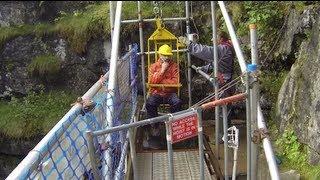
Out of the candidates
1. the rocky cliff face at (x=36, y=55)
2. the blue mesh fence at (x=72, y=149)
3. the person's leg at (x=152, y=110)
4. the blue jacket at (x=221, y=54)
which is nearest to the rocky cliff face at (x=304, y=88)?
the blue jacket at (x=221, y=54)

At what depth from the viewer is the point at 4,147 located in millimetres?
7867

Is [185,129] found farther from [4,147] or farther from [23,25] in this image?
[23,25]

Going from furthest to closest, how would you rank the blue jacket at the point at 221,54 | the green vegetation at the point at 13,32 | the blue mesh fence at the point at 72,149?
the green vegetation at the point at 13,32 < the blue jacket at the point at 221,54 < the blue mesh fence at the point at 72,149

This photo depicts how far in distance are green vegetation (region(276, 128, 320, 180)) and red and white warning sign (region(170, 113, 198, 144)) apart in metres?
1.82

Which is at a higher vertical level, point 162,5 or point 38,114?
point 162,5

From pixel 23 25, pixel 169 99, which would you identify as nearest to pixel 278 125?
pixel 169 99

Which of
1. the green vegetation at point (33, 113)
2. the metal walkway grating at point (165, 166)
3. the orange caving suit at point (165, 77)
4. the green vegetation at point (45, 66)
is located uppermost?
the green vegetation at point (45, 66)

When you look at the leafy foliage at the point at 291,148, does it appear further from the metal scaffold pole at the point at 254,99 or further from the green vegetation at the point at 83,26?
the green vegetation at the point at 83,26

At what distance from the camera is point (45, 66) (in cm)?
807

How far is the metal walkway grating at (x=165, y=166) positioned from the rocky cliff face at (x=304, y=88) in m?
1.12

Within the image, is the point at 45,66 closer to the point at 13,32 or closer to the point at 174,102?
Answer: the point at 13,32

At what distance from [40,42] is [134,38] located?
197 cm

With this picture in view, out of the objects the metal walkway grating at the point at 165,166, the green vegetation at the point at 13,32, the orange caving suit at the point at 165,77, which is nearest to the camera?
the metal walkway grating at the point at 165,166

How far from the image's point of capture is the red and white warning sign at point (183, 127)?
2500mm
